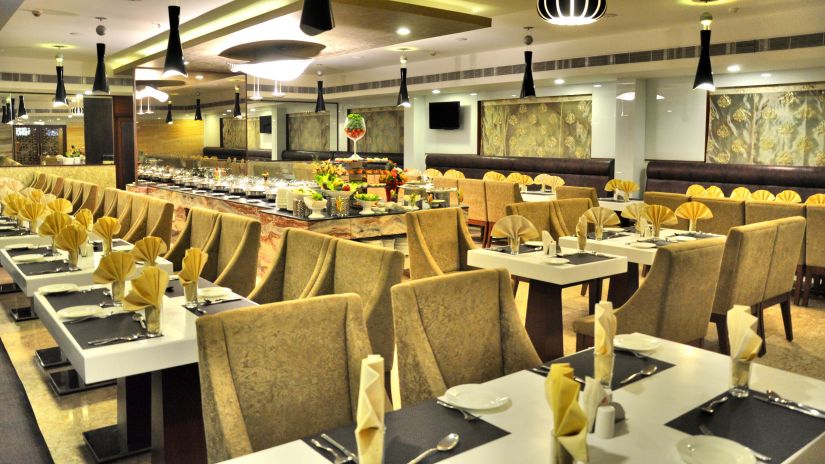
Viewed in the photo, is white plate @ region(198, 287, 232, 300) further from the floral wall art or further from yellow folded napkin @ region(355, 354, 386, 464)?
the floral wall art

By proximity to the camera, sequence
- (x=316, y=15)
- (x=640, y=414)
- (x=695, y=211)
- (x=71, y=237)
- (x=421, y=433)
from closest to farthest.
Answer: (x=421, y=433) → (x=640, y=414) → (x=316, y=15) → (x=71, y=237) → (x=695, y=211)

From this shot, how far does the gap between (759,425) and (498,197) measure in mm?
7073

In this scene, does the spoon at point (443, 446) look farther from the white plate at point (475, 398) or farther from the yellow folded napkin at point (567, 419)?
the yellow folded napkin at point (567, 419)

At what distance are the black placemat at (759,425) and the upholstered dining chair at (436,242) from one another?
3.10 meters

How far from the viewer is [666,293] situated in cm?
346

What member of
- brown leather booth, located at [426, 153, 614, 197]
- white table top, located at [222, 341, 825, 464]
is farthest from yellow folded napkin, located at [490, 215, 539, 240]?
brown leather booth, located at [426, 153, 614, 197]

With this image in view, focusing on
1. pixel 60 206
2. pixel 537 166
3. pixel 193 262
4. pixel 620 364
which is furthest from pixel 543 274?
pixel 537 166

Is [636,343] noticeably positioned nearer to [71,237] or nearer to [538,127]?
[71,237]

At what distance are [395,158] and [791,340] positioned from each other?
11473 mm

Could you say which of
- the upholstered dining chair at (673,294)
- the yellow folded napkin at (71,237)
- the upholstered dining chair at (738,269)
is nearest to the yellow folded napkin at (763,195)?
the upholstered dining chair at (738,269)

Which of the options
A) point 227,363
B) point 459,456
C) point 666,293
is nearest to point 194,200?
point 666,293

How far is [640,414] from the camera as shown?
1861 mm

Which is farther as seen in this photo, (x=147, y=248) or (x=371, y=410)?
(x=147, y=248)

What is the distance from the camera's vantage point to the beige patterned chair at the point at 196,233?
4.64m
